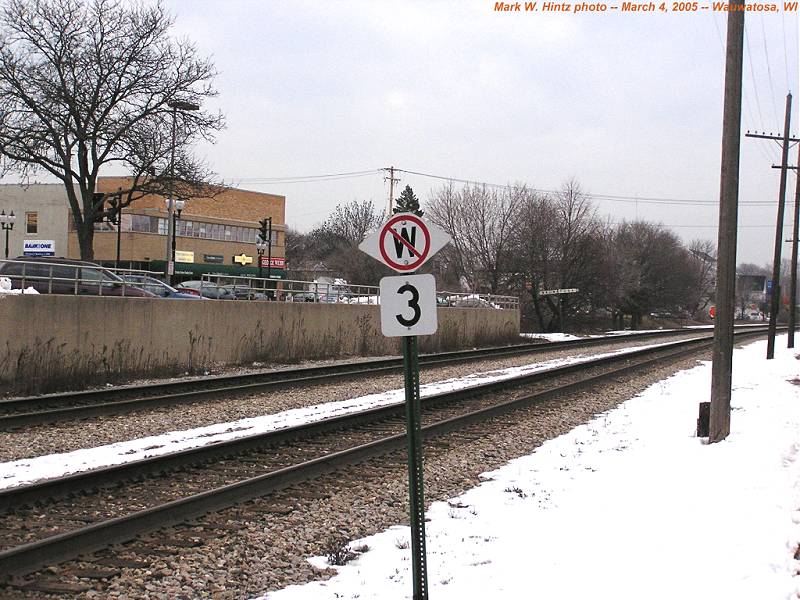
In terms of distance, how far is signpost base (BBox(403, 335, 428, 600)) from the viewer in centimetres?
490

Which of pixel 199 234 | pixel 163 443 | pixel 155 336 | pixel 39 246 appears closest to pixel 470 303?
pixel 155 336

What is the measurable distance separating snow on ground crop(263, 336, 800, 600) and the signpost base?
42cm

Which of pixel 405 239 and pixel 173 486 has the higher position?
pixel 405 239

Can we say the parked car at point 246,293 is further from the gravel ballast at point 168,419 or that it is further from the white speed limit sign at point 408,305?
the white speed limit sign at point 408,305

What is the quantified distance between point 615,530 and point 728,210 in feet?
21.1

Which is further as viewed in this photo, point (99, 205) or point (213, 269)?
point (213, 269)

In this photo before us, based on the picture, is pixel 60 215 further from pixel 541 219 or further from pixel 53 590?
pixel 53 590

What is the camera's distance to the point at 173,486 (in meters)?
8.02

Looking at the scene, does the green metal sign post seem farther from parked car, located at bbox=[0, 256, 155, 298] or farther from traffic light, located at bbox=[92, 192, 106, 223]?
traffic light, located at bbox=[92, 192, 106, 223]

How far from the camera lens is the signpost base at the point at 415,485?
16.1 ft

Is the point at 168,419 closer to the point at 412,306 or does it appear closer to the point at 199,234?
the point at 412,306

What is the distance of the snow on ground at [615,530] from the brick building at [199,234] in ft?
177

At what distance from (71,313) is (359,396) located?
6.48 m

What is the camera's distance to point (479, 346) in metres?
37.1
